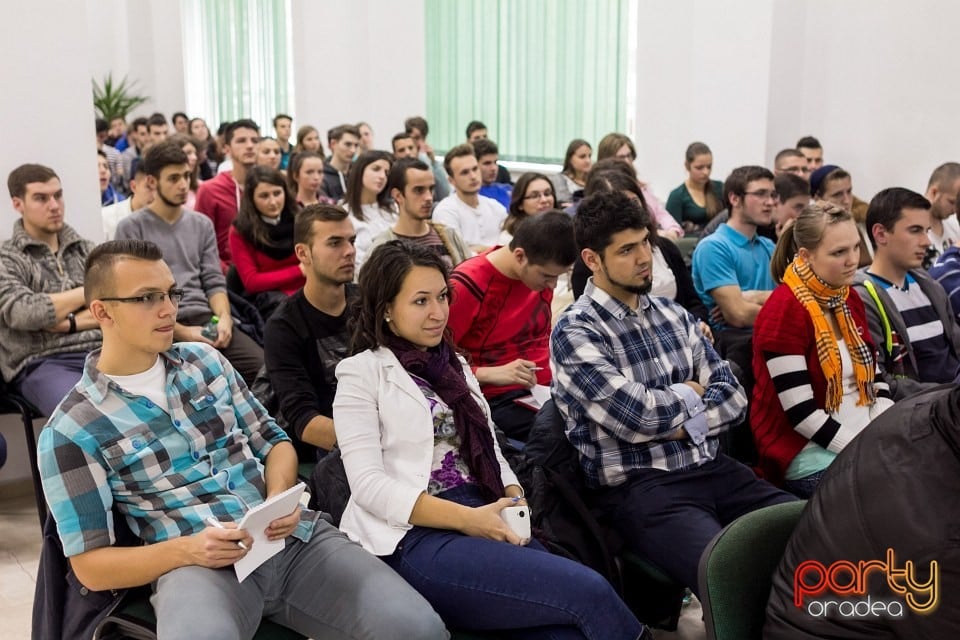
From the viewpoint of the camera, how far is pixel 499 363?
11.2ft

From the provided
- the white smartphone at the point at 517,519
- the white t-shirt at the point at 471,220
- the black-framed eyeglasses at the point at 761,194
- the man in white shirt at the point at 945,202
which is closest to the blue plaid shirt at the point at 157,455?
the white smartphone at the point at 517,519

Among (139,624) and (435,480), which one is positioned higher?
(435,480)

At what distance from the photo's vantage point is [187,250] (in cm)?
457

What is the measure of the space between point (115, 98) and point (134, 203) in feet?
31.2

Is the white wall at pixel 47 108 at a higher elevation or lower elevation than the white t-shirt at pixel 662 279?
higher

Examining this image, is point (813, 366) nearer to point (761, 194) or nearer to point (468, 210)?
point (761, 194)

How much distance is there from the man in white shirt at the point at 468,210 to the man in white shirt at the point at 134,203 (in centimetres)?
169

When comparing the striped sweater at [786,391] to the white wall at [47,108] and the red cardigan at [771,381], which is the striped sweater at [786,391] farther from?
the white wall at [47,108]

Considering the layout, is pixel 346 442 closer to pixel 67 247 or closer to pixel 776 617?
pixel 776 617

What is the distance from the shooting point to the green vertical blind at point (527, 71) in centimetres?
959

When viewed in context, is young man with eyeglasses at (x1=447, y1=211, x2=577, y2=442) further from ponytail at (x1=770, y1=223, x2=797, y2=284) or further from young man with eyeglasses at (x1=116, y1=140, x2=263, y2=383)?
young man with eyeglasses at (x1=116, y1=140, x2=263, y2=383)

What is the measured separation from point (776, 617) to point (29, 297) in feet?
10.00

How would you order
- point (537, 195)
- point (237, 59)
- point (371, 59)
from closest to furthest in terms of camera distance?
1. point (537, 195)
2. point (371, 59)
3. point (237, 59)

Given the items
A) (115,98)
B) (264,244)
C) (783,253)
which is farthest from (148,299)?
(115,98)
